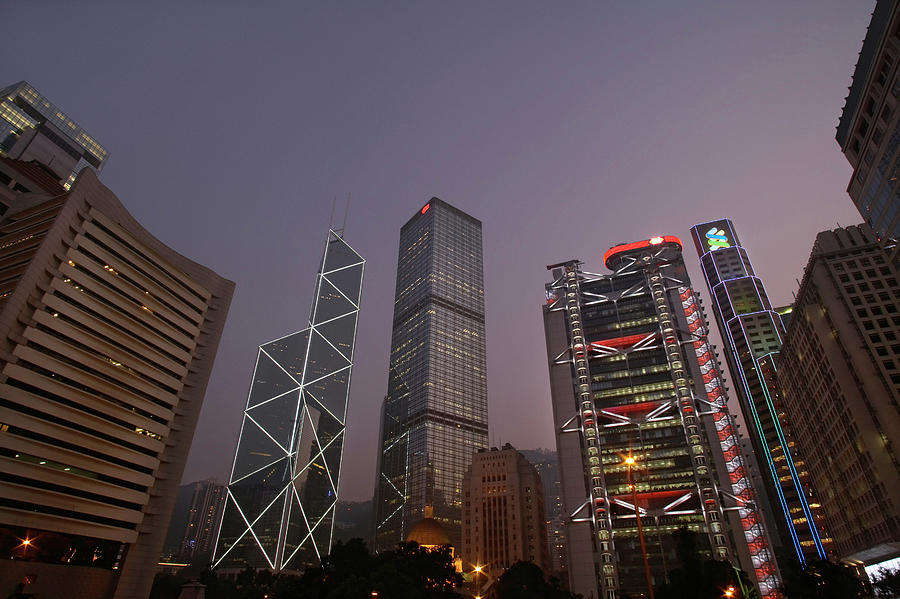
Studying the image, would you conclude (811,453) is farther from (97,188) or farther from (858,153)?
(97,188)

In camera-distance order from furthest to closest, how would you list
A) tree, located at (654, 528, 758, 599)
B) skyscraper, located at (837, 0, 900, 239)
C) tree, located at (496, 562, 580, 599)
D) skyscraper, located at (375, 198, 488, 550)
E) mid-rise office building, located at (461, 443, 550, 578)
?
skyscraper, located at (375, 198, 488, 550), mid-rise office building, located at (461, 443, 550, 578), tree, located at (496, 562, 580, 599), skyscraper, located at (837, 0, 900, 239), tree, located at (654, 528, 758, 599)

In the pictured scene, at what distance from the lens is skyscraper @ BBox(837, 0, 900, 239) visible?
57.6 m

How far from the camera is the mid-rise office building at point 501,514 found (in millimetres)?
146500

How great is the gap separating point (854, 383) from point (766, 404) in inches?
3417

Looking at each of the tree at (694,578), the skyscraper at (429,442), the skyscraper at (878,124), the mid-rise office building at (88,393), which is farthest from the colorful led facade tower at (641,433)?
the mid-rise office building at (88,393)

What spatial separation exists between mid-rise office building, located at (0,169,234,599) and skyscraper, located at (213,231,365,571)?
48.0 ft

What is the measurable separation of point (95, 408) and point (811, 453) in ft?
465

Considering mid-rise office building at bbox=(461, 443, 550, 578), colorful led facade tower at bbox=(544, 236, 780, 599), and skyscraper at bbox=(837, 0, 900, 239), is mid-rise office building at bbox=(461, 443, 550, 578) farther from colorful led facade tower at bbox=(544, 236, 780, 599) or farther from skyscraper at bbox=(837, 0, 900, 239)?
skyscraper at bbox=(837, 0, 900, 239)

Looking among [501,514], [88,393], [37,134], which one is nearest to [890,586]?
[88,393]

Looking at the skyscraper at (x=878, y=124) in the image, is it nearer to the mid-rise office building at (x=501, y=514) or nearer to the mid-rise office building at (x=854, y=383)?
the mid-rise office building at (x=854, y=383)

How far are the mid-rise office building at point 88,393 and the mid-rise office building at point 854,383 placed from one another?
106 m

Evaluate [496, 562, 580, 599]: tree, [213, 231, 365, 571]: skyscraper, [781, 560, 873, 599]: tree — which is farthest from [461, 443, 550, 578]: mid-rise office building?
[781, 560, 873, 599]: tree

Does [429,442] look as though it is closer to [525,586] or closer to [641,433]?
[641,433]

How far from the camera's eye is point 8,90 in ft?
390
